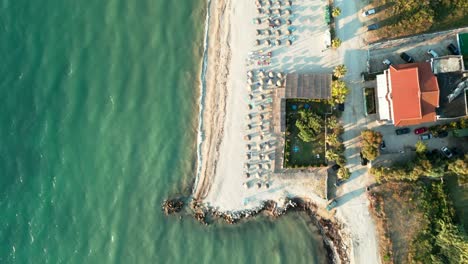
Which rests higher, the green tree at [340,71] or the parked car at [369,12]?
the parked car at [369,12]

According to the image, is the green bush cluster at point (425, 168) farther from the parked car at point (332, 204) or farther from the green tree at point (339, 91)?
the green tree at point (339, 91)

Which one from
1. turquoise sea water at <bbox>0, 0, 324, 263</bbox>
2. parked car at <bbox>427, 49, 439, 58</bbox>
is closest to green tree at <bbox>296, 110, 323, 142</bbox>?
turquoise sea water at <bbox>0, 0, 324, 263</bbox>

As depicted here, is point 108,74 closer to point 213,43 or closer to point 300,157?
point 213,43

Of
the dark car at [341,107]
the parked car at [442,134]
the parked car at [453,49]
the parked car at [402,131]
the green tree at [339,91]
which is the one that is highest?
the parked car at [453,49]

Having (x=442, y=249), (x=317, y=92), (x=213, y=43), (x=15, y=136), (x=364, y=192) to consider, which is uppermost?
(x=213, y=43)

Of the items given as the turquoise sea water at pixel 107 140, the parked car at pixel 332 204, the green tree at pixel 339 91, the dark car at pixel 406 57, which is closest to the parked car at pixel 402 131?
the green tree at pixel 339 91

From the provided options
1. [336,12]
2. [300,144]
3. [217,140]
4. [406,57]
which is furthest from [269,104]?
[406,57]

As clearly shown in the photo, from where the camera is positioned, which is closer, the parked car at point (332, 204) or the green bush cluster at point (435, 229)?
the green bush cluster at point (435, 229)

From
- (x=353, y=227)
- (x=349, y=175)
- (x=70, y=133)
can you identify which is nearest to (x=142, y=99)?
(x=70, y=133)
